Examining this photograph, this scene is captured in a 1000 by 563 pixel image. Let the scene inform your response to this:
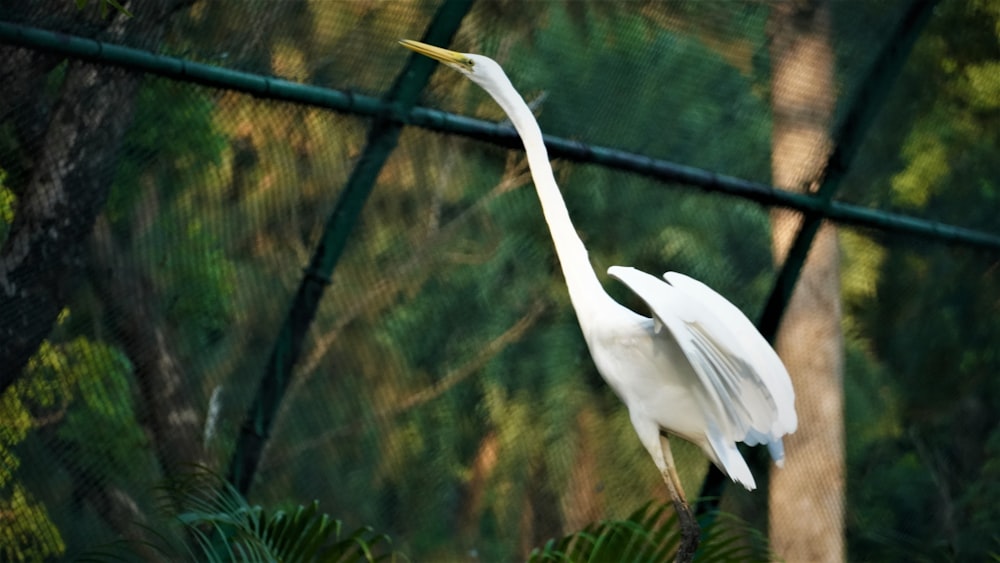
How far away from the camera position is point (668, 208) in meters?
3.59

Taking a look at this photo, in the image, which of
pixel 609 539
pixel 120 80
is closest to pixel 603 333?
pixel 609 539

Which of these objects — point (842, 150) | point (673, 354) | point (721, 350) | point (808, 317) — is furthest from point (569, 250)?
point (808, 317)

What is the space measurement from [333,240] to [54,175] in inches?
24.1

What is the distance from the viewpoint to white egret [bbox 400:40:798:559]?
2.34 m

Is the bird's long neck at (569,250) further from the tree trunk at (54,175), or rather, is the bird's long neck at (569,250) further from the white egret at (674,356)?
the tree trunk at (54,175)

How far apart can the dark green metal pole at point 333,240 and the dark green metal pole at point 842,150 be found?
49.7 inches

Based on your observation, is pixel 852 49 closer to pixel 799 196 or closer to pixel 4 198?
pixel 799 196

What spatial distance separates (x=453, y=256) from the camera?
3.44m

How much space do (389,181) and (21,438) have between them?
3.02 ft

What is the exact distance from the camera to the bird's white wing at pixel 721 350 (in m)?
2.31

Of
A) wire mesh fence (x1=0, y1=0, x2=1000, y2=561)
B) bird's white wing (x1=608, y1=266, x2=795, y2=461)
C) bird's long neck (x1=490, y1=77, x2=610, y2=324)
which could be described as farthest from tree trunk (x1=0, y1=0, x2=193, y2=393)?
bird's white wing (x1=608, y1=266, x2=795, y2=461)

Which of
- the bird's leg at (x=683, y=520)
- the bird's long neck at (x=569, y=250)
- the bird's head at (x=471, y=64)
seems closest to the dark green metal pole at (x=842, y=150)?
the bird's leg at (x=683, y=520)

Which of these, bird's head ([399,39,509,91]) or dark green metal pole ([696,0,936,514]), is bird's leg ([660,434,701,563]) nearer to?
bird's head ([399,39,509,91])

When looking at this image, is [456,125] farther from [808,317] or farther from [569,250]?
[808,317]
